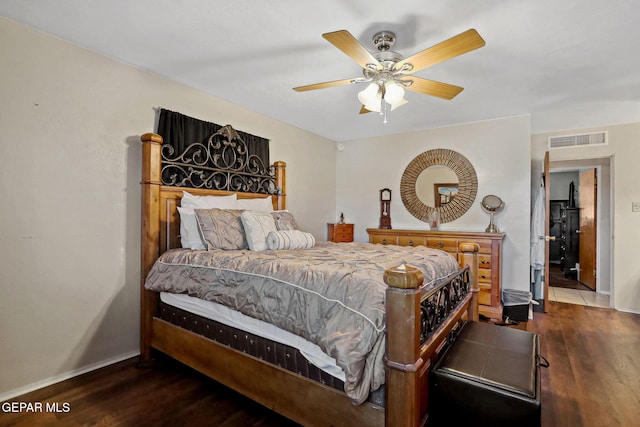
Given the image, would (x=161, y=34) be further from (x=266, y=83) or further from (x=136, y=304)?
(x=136, y=304)

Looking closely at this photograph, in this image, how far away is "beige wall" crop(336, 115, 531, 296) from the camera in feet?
12.7

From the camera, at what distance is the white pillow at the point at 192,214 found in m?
2.54

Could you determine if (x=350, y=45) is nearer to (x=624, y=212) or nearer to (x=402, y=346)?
(x=402, y=346)

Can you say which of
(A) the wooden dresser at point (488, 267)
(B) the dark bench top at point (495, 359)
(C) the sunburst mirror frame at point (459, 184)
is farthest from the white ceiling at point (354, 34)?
(B) the dark bench top at point (495, 359)

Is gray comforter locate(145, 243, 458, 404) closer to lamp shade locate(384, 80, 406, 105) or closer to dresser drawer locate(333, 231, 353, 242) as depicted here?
lamp shade locate(384, 80, 406, 105)

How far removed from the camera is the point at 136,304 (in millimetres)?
2668

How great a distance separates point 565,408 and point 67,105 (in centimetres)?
391

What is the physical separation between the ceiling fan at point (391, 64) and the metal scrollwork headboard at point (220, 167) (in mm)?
1418

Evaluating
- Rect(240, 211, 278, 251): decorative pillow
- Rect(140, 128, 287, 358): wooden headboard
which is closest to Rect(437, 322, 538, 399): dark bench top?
Rect(240, 211, 278, 251): decorative pillow

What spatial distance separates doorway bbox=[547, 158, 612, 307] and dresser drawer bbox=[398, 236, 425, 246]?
7.50 ft

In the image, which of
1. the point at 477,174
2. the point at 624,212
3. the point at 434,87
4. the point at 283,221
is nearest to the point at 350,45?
the point at 434,87

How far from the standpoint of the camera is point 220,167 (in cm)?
325

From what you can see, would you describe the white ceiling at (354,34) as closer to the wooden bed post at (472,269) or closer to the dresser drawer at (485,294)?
the wooden bed post at (472,269)

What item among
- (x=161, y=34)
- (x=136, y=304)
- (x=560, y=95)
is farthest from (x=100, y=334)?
(x=560, y=95)
